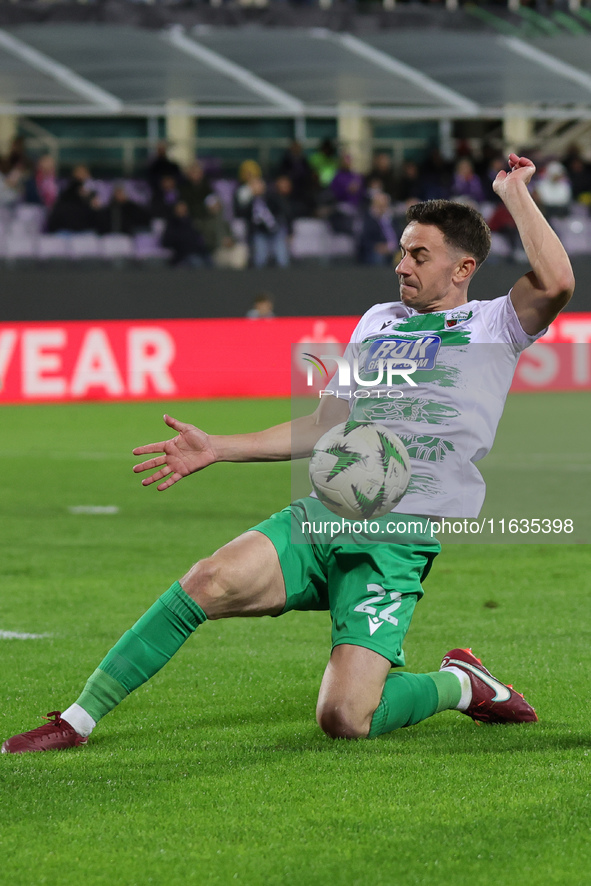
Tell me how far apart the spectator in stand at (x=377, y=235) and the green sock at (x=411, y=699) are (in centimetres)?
1502

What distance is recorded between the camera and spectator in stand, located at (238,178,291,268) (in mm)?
18516

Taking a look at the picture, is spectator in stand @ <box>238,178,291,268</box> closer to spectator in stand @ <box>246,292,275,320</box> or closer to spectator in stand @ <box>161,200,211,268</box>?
spectator in stand @ <box>161,200,211,268</box>

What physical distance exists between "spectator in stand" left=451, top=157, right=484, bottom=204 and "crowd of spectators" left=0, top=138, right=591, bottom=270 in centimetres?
1

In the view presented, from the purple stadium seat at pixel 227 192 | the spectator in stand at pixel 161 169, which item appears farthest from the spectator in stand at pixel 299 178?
the spectator in stand at pixel 161 169

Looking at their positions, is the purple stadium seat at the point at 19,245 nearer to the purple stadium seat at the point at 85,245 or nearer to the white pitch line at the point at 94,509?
the purple stadium seat at the point at 85,245

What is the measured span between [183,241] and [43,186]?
2123mm

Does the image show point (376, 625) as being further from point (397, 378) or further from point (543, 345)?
point (543, 345)

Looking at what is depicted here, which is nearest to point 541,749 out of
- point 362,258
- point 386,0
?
point 362,258

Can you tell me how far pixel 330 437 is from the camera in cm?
407

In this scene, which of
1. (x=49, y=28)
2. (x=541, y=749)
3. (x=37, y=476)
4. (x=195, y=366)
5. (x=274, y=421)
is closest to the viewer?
(x=541, y=749)

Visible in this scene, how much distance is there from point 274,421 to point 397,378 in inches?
376

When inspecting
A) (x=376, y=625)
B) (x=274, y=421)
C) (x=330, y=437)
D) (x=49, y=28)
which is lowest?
(x=274, y=421)

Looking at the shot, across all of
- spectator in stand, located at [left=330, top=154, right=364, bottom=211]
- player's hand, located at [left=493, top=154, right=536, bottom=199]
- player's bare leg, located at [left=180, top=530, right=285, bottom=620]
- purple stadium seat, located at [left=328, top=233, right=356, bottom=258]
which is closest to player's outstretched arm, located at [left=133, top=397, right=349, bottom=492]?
player's bare leg, located at [left=180, top=530, right=285, bottom=620]

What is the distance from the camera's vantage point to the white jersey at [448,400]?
160 inches
